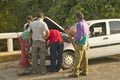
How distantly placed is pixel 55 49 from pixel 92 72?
53.2 inches

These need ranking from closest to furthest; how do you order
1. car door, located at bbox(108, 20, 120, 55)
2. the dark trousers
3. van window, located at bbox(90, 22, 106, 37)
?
the dark trousers < van window, located at bbox(90, 22, 106, 37) < car door, located at bbox(108, 20, 120, 55)

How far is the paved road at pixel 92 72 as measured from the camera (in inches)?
382

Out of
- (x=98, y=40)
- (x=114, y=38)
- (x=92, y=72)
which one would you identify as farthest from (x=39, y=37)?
(x=114, y=38)

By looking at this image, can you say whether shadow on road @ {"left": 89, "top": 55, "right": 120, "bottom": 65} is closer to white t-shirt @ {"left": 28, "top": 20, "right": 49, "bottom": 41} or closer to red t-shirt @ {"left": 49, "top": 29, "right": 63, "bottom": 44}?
red t-shirt @ {"left": 49, "top": 29, "right": 63, "bottom": 44}

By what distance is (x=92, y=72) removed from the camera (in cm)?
1033

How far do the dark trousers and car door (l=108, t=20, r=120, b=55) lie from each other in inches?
79.8

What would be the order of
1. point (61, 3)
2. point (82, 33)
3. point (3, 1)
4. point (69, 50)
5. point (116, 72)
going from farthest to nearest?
point (3, 1), point (61, 3), point (69, 50), point (116, 72), point (82, 33)

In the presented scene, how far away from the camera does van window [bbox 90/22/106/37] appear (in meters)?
11.5

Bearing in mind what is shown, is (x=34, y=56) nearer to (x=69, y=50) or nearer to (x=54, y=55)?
(x=54, y=55)

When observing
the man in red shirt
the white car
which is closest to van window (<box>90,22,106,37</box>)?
the white car

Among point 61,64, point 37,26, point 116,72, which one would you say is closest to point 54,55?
point 61,64

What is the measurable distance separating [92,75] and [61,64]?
1.17m

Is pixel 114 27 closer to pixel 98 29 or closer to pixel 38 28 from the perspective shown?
pixel 98 29

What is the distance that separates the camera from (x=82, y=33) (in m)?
9.53
